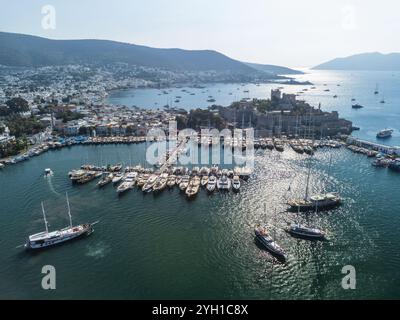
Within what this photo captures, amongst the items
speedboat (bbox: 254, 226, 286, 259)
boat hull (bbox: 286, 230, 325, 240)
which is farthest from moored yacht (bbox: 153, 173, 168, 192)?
boat hull (bbox: 286, 230, 325, 240)

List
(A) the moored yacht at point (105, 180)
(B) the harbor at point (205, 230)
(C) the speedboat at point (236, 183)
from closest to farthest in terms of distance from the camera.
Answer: (B) the harbor at point (205, 230), (C) the speedboat at point (236, 183), (A) the moored yacht at point (105, 180)

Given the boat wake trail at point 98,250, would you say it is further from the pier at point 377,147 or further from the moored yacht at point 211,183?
the pier at point 377,147

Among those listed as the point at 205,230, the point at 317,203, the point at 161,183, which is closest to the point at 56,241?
the point at 205,230

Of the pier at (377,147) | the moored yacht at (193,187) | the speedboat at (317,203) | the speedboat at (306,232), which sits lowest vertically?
the speedboat at (306,232)

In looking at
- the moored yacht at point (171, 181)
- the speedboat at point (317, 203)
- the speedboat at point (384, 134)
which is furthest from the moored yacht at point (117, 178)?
the speedboat at point (384, 134)

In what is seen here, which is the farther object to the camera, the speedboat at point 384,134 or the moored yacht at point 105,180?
the speedboat at point 384,134
